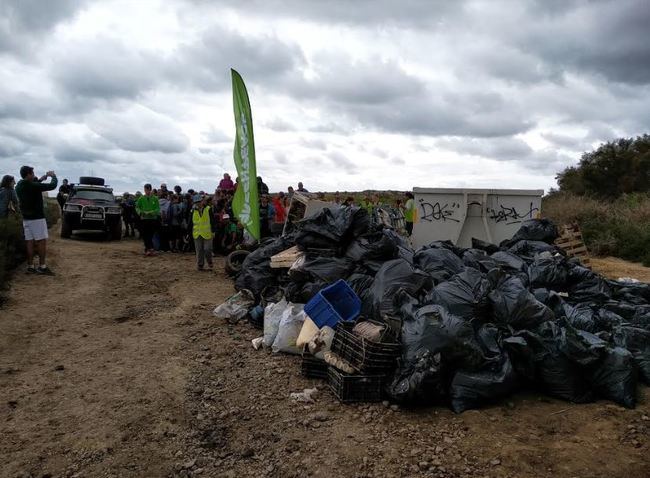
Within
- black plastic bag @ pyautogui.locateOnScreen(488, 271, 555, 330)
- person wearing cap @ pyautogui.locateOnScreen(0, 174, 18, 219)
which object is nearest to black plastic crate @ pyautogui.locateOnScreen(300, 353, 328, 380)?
black plastic bag @ pyautogui.locateOnScreen(488, 271, 555, 330)

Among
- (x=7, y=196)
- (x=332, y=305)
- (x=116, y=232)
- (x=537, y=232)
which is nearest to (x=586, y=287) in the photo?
(x=537, y=232)

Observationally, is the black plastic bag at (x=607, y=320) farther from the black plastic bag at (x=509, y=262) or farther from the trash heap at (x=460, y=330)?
the black plastic bag at (x=509, y=262)

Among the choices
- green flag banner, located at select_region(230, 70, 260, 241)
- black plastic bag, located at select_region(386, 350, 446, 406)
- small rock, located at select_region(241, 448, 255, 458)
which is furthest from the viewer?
green flag banner, located at select_region(230, 70, 260, 241)

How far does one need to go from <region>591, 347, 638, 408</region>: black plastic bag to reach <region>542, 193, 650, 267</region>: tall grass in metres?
8.36

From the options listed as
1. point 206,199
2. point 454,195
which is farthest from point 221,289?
point 454,195

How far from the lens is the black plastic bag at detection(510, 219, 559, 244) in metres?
7.70

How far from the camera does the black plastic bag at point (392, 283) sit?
4773mm

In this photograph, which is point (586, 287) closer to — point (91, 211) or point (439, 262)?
point (439, 262)

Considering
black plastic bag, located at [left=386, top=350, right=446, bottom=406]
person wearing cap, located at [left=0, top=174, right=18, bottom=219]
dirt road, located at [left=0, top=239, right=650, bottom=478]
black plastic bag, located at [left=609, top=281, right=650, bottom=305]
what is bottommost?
dirt road, located at [left=0, top=239, right=650, bottom=478]

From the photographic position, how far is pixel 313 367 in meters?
4.41

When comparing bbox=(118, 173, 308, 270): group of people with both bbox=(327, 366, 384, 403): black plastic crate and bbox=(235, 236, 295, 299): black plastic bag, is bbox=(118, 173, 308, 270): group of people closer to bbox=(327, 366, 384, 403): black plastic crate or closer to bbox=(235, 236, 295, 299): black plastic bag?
bbox=(235, 236, 295, 299): black plastic bag

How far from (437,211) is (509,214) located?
131cm

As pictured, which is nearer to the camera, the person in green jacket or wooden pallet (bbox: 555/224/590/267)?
wooden pallet (bbox: 555/224/590/267)

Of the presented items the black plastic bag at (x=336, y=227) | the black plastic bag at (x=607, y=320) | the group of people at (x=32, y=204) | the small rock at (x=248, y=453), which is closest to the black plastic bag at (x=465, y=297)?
the black plastic bag at (x=607, y=320)
